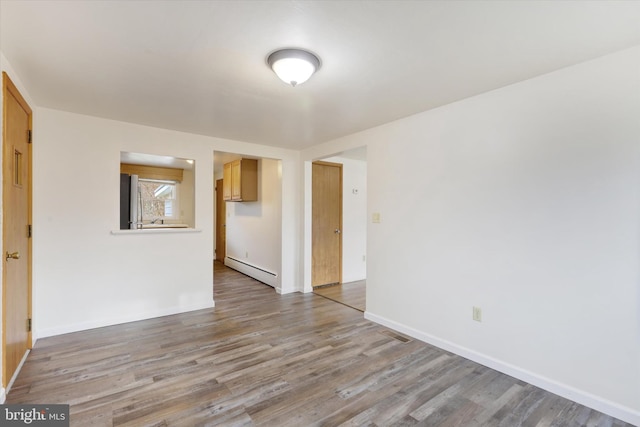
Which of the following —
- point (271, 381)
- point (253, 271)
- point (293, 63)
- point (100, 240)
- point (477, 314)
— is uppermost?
point (293, 63)

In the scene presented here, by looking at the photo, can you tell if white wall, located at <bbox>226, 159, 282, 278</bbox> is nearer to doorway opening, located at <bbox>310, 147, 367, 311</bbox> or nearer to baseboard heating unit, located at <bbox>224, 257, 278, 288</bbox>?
baseboard heating unit, located at <bbox>224, 257, 278, 288</bbox>

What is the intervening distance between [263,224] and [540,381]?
4.29 m

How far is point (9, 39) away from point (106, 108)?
1.17 meters

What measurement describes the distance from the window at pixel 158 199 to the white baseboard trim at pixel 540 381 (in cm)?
558

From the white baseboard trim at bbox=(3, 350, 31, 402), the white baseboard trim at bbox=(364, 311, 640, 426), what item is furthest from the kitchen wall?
the white baseboard trim at bbox=(364, 311, 640, 426)

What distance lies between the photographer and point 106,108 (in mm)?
2924

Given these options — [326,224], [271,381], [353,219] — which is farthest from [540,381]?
[353,219]

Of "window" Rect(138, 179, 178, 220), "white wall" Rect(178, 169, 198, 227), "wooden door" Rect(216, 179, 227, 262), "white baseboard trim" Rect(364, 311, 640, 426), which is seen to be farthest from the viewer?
"wooden door" Rect(216, 179, 227, 262)

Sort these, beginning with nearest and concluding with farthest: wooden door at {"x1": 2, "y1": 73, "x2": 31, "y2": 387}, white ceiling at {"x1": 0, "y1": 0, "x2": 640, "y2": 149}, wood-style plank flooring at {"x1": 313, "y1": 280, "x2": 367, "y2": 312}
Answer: white ceiling at {"x1": 0, "y1": 0, "x2": 640, "y2": 149} < wooden door at {"x1": 2, "y1": 73, "x2": 31, "y2": 387} < wood-style plank flooring at {"x1": 313, "y1": 280, "x2": 367, "y2": 312}

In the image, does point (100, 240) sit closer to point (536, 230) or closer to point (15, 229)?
point (15, 229)

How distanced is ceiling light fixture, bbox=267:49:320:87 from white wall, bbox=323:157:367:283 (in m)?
3.31

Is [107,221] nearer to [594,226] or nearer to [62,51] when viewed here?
[62,51]

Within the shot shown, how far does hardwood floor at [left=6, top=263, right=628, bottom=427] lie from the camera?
1854 millimetres

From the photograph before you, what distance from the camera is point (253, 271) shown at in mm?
5680
